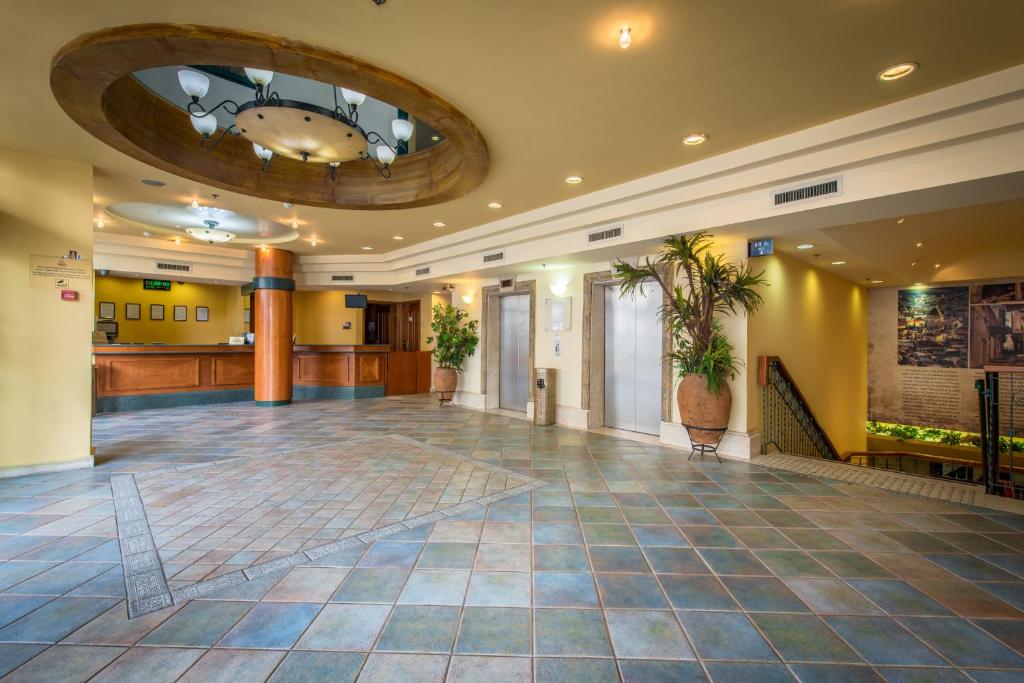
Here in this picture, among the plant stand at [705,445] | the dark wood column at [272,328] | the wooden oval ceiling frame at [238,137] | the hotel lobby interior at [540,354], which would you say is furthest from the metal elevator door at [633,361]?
the dark wood column at [272,328]

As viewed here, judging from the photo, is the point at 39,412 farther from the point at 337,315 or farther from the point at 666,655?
the point at 337,315

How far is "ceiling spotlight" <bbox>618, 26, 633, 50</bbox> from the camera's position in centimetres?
277

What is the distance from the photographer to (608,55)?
120 inches

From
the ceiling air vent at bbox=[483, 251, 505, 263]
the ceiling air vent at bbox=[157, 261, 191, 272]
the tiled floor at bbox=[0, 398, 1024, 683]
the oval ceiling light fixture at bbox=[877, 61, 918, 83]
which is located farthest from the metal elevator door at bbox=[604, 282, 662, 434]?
the ceiling air vent at bbox=[157, 261, 191, 272]

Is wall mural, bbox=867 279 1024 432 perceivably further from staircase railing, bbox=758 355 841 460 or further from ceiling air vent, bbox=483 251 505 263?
ceiling air vent, bbox=483 251 505 263

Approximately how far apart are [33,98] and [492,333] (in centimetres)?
706

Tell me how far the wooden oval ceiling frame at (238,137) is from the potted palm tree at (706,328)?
267 cm

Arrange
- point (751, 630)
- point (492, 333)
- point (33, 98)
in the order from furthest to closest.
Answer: point (492, 333) < point (33, 98) < point (751, 630)

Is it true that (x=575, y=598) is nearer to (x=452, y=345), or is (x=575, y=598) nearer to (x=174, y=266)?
(x=452, y=345)

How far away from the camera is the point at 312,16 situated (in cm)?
271

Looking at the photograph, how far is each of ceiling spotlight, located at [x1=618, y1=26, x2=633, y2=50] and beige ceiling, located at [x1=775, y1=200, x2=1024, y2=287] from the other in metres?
3.49

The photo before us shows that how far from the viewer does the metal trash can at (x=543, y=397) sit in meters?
7.54

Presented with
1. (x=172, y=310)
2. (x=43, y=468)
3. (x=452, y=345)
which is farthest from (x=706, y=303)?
(x=172, y=310)

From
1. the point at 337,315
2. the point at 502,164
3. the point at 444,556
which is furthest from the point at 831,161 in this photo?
the point at 337,315
